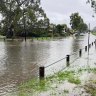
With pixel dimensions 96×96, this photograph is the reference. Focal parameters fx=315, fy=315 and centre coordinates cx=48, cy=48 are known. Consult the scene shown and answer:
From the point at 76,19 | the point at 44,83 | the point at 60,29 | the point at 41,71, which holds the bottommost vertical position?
the point at 44,83

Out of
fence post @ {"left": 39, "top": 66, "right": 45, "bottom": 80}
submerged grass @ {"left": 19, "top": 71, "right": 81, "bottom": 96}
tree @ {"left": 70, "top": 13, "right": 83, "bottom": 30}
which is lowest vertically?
submerged grass @ {"left": 19, "top": 71, "right": 81, "bottom": 96}

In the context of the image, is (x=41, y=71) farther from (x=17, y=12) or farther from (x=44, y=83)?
(x=17, y=12)

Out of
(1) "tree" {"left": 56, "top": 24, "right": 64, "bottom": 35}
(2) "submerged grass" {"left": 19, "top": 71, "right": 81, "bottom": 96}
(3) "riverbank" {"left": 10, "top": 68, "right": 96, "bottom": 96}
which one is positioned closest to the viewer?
(3) "riverbank" {"left": 10, "top": 68, "right": 96, "bottom": 96}

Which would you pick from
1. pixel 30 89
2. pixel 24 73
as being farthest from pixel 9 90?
pixel 24 73

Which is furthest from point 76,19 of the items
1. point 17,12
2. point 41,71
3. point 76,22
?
point 41,71

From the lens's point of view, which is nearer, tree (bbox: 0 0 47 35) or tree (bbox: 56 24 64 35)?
tree (bbox: 0 0 47 35)

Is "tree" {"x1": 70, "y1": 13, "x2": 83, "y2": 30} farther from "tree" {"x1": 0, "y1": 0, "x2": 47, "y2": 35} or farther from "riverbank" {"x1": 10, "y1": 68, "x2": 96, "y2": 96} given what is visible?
"riverbank" {"x1": 10, "y1": 68, "x2": 96, "y2": 96}

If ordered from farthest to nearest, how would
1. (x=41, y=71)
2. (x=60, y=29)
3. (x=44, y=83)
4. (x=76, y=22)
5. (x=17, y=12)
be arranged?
1. (x=76, y=22)
2. (x=60, y=29)
3. (x=17, y=12)
4. (x=41, y=71)
5. (x=44, y=83)

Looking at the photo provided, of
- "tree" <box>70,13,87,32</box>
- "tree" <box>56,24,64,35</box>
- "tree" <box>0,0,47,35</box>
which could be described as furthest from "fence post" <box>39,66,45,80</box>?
"tree" <box>70,13,87,32</box>

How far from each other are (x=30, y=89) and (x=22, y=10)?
261 feet

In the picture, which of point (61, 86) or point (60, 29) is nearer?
point (61, 86)

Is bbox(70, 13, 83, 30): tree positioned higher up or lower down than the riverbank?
higher up

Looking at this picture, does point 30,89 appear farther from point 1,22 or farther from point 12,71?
point 1,22

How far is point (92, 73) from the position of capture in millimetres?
21031
